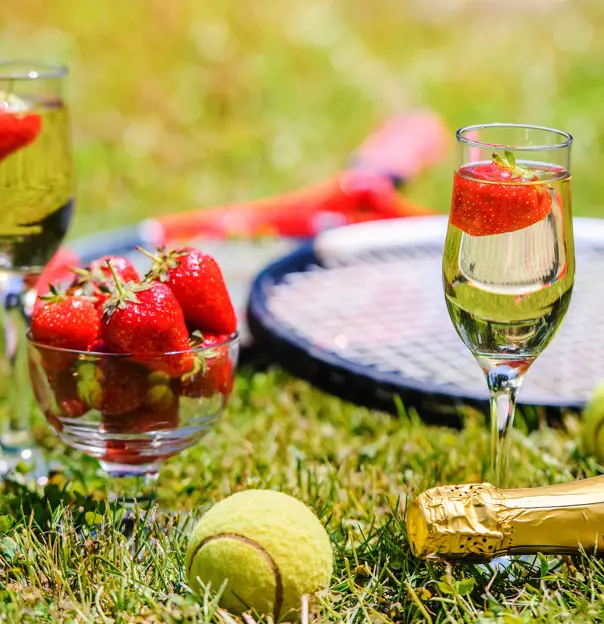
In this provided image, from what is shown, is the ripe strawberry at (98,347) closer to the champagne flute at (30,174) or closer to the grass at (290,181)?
the grass at (290,181)

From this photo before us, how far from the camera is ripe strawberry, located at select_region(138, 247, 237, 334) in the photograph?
1465 millimetres

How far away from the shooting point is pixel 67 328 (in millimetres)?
1439

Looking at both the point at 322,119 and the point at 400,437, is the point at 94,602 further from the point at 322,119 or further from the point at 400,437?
the point at 322,119

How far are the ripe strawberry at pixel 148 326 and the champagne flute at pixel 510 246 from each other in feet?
1.18

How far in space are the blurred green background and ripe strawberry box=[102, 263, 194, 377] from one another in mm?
2384

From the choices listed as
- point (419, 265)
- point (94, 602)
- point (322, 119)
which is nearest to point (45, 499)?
point (94, 602)

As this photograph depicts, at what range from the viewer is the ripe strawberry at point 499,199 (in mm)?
1279

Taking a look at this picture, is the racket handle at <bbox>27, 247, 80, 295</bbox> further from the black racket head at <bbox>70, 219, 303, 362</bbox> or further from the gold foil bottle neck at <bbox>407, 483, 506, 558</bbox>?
the gold foil bottle neck at <bbox>407, 483, 506, 558</bbox>

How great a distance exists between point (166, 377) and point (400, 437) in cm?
65

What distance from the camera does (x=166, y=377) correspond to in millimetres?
1421

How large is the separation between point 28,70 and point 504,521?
3.57ft

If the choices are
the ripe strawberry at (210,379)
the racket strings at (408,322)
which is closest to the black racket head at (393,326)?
the racket strings at (408,322)

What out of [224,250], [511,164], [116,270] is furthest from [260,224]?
[511,164]

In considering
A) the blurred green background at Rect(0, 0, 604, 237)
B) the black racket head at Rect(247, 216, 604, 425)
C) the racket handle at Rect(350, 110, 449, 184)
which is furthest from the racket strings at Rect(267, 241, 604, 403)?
the blurred green background at Rect(0, 0, 604, 237)
